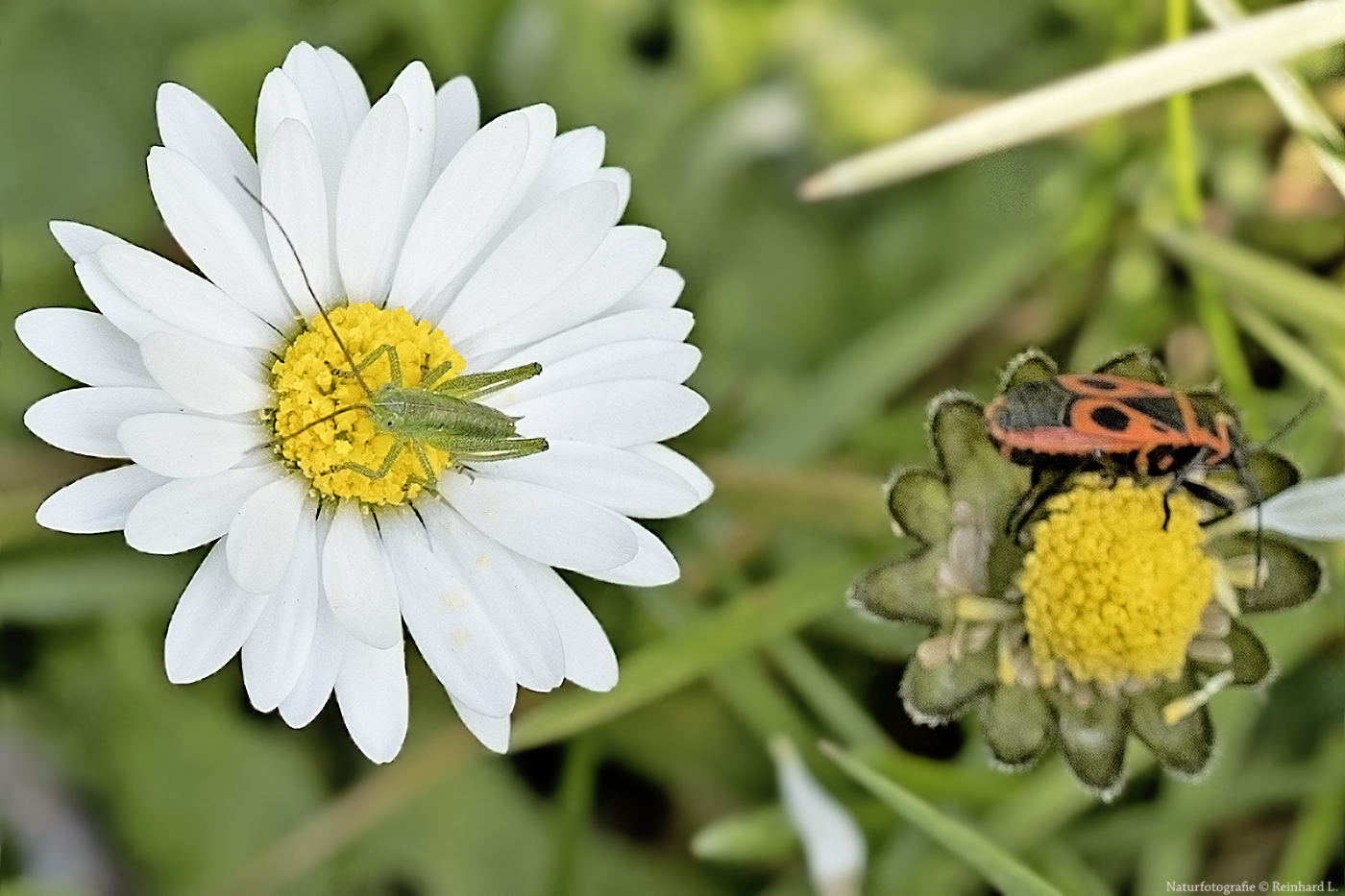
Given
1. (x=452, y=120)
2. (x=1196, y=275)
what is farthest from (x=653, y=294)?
(x=1196, y=275)

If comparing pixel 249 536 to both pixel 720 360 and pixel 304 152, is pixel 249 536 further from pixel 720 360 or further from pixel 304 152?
pixel 720 360

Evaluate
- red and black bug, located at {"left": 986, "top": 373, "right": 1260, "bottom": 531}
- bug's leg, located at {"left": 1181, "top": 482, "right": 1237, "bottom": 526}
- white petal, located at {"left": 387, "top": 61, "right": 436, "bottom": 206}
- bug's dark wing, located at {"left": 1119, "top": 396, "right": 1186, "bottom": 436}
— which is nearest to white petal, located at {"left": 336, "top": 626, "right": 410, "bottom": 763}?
white petal, located at {"left": 387, "top": 61, "right": 436, "bottom": 206}

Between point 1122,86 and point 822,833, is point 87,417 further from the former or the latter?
point 1122,86

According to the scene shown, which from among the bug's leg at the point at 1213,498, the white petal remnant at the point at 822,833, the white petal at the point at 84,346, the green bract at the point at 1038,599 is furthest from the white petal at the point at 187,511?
the bug's leg at the point at 1213,498

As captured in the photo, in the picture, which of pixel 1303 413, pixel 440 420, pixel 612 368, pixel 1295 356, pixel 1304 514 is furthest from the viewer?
pixel 1295 356

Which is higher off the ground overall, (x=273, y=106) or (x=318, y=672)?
(x=273, y=106)

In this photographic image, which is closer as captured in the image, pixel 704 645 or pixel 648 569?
pixel 648 569

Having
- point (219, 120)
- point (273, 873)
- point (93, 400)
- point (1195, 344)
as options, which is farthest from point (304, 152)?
point (1195, 344)
